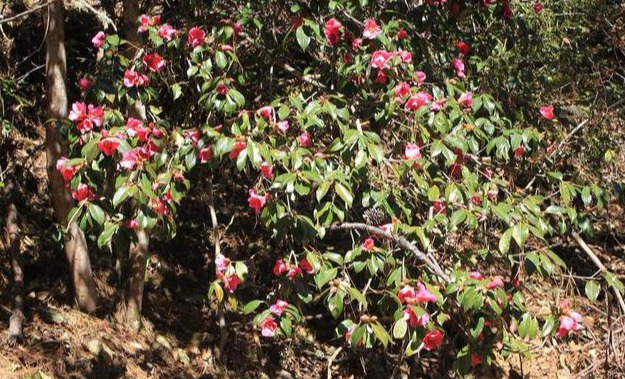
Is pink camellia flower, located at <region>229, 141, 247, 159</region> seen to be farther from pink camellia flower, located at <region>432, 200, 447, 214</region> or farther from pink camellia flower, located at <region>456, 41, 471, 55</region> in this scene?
pink camellia flower, located at <region>456, 41, 471, 55</region>

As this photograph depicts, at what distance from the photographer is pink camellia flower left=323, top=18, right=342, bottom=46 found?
3803mm

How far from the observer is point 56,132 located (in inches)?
163

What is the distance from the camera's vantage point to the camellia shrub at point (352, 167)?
10.8ft

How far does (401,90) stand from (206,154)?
1.05 m

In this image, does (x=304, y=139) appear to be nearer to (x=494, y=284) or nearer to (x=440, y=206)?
(x=440, y=206)

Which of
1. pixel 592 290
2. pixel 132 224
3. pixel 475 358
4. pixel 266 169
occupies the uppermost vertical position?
pixel 266 169

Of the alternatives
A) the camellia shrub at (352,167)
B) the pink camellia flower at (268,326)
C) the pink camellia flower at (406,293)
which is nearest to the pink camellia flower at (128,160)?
the camellia shrub at (352,167)

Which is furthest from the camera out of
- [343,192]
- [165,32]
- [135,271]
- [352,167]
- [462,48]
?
[135,271]

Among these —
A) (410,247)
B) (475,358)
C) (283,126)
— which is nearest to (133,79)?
(283,126)

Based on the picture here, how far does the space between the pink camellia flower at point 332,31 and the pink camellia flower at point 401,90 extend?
43cm

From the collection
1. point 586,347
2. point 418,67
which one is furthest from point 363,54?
point 586,347

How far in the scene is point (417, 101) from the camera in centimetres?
364

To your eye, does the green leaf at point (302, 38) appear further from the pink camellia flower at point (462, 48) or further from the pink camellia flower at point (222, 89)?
Answer: the pink camellia flower at point (462, 48)

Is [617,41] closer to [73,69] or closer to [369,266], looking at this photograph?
[369,266]
